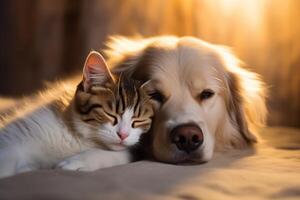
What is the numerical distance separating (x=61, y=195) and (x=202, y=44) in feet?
3.15

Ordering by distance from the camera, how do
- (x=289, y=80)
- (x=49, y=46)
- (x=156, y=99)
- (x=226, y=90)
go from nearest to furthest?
(x=156, y=99)
(x=226, y=90)
(x=289, y=80)
(x=49, y=46)

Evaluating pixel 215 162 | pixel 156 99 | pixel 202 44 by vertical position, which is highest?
pixel 202 44

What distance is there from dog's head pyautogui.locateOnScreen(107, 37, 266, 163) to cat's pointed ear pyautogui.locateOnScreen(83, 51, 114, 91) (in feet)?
0.73

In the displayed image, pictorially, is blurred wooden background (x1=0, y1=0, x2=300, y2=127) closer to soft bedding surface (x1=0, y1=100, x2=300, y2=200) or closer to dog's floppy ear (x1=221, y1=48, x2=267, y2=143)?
dog's floppy ear (x1=221, y1=48, x2=267, y2=143)

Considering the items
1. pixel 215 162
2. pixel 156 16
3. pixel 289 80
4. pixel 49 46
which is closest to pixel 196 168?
pixel 215 162

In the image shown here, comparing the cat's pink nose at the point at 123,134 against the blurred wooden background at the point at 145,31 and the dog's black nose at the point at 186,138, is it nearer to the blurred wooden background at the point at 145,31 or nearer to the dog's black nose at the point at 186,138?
the dog's black nose at the point at 186,138

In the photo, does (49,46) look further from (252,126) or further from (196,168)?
(196,168)

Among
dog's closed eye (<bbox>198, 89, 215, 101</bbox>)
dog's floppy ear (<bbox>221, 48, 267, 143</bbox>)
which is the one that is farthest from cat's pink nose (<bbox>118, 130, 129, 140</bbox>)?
dog's floppy ear (<bbox>221, 48, 267, 143</bbox>)

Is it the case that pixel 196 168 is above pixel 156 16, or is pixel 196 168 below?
below

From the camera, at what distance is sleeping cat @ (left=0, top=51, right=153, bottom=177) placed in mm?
1368

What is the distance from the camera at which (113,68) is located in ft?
6.21

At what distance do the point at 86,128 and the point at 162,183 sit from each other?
34cm

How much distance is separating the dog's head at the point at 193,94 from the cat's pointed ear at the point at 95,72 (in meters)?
Result: 0.22

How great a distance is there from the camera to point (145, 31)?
258cm
